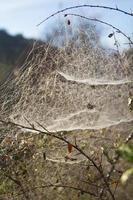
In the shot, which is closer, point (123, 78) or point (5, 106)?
point (123, 78)


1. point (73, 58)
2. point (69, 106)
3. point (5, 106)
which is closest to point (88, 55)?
point (73, 58)

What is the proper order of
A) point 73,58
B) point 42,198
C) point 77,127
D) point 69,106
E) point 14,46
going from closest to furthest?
point 42,198 < point 77,127 < point 69,106 < point 73,58 < point 14,46

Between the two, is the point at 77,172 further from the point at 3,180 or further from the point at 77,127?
the point at 3,180

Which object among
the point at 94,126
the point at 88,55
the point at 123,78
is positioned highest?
the point at 88,55

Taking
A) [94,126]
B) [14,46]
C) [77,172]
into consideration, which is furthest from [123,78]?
[14,46]

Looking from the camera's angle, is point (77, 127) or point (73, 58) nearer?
point (77, 127)

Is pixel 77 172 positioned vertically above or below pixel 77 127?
below

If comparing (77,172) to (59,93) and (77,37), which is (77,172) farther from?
(77,37)

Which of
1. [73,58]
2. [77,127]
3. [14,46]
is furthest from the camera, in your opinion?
[14,46]

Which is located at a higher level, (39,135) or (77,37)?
(77,37)
